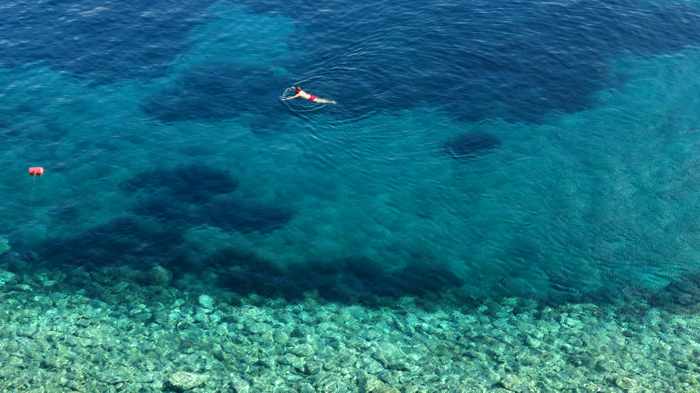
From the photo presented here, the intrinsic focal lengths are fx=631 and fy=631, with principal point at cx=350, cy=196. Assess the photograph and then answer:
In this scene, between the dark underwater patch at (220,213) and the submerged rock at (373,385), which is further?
the dark underwater patch at (220,213)

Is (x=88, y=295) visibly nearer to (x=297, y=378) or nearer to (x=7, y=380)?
(x=7, y=380)

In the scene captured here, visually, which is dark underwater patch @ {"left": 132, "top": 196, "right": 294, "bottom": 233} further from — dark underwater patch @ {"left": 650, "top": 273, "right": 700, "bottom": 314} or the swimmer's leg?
dark underwater patch @ {"left": 650, "top": 273, "right": 700, "bottom": 314}

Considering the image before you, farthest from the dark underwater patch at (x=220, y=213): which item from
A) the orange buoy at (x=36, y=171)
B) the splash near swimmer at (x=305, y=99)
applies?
the splash near swimmer at (x=305, y=99)

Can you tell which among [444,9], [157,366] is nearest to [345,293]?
[157,366]

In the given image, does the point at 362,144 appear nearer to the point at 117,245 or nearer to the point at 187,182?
the point at 187,182

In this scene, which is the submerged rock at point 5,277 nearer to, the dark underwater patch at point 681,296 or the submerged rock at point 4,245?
the submerged rock at point 4,245

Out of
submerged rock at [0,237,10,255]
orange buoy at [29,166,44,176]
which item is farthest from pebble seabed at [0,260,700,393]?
orange buoy at [29,166,44,176]
